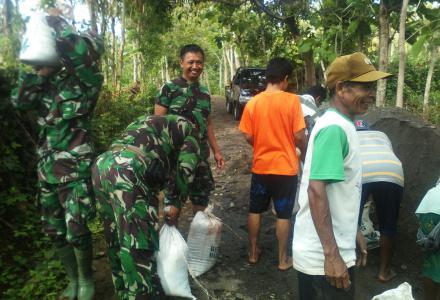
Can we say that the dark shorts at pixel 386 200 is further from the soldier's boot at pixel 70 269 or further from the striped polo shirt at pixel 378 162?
the soldier's boot at pixel 70 269

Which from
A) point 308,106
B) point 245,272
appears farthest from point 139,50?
point 245,272

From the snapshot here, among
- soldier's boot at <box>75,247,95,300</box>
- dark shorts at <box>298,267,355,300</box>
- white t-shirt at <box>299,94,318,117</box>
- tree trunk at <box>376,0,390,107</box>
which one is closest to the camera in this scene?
dark shorts at <box>298,267,355,300</box>

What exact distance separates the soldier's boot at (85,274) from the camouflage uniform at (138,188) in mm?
453

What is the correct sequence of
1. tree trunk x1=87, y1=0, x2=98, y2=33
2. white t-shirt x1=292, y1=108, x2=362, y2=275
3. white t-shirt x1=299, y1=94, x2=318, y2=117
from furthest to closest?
tree trunk x1=87, y1=0, x2=98, y2=33 → white t-shirt x1=299, y1=94, x2=318, y2=117 → white t-shirt x1=292, y1=108, x2=362, y2=275

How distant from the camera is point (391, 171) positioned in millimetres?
3449

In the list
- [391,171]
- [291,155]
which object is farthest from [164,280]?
[391,171]

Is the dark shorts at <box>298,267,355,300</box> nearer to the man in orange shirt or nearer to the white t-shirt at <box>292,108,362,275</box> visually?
the white t-shirt at <box>292,108,362,275</box>

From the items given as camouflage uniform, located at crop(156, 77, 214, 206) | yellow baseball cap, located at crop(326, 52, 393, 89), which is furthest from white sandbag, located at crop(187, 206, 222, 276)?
yellow baseball cap, located at crop(326, 52, 393, 89)

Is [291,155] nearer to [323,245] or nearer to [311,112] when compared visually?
[311,112]

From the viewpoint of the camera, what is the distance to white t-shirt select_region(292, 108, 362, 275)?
1.77m

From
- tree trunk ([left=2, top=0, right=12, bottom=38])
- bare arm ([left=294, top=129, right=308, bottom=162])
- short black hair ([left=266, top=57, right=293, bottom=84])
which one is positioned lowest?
bare arm ([left=294, top=129, right=308, bottom=162])

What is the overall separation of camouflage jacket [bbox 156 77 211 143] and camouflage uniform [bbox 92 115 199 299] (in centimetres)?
131

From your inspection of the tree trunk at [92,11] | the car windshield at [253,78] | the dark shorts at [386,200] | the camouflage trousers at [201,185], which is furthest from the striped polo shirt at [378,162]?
the car windshield at [253,78]

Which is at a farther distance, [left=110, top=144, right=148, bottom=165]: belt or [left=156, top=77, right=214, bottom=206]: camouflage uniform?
[left=156, top=77, right=214, bottom=206]: camouflage uniform
